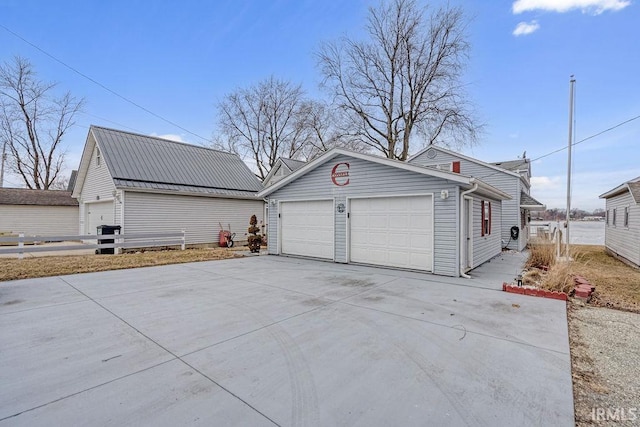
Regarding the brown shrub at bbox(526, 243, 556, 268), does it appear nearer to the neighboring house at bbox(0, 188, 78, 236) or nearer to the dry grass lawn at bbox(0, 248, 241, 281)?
the dry grass lawn at bbox(0, 248, 241, 281)

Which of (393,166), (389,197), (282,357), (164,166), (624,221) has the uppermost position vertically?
(164,166)

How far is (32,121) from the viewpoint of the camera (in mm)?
23547

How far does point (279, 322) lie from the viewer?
4.22m

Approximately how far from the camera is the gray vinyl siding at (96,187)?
13289mm

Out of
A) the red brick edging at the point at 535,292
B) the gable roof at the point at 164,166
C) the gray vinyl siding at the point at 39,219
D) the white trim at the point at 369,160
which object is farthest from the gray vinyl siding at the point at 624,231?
the gray vinyl siding at the point at 39,219

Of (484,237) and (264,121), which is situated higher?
(264,121)

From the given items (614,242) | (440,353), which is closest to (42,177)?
(440,353)

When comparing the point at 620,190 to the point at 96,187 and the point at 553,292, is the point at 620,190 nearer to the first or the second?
the point at 553,292

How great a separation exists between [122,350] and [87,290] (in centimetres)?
367

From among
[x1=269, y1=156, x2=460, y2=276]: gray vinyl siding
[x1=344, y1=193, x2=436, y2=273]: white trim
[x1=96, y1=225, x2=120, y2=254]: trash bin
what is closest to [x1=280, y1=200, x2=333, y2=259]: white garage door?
[x1=269, y1=156, x2=460, y2=276]: gray vinyl siding

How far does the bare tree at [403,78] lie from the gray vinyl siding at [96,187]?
1502cm

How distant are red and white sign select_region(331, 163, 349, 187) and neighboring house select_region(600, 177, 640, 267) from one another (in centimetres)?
903

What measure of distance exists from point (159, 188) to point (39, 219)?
39.6 feet

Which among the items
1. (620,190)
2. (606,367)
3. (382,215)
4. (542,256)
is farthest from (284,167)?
(606,367)
